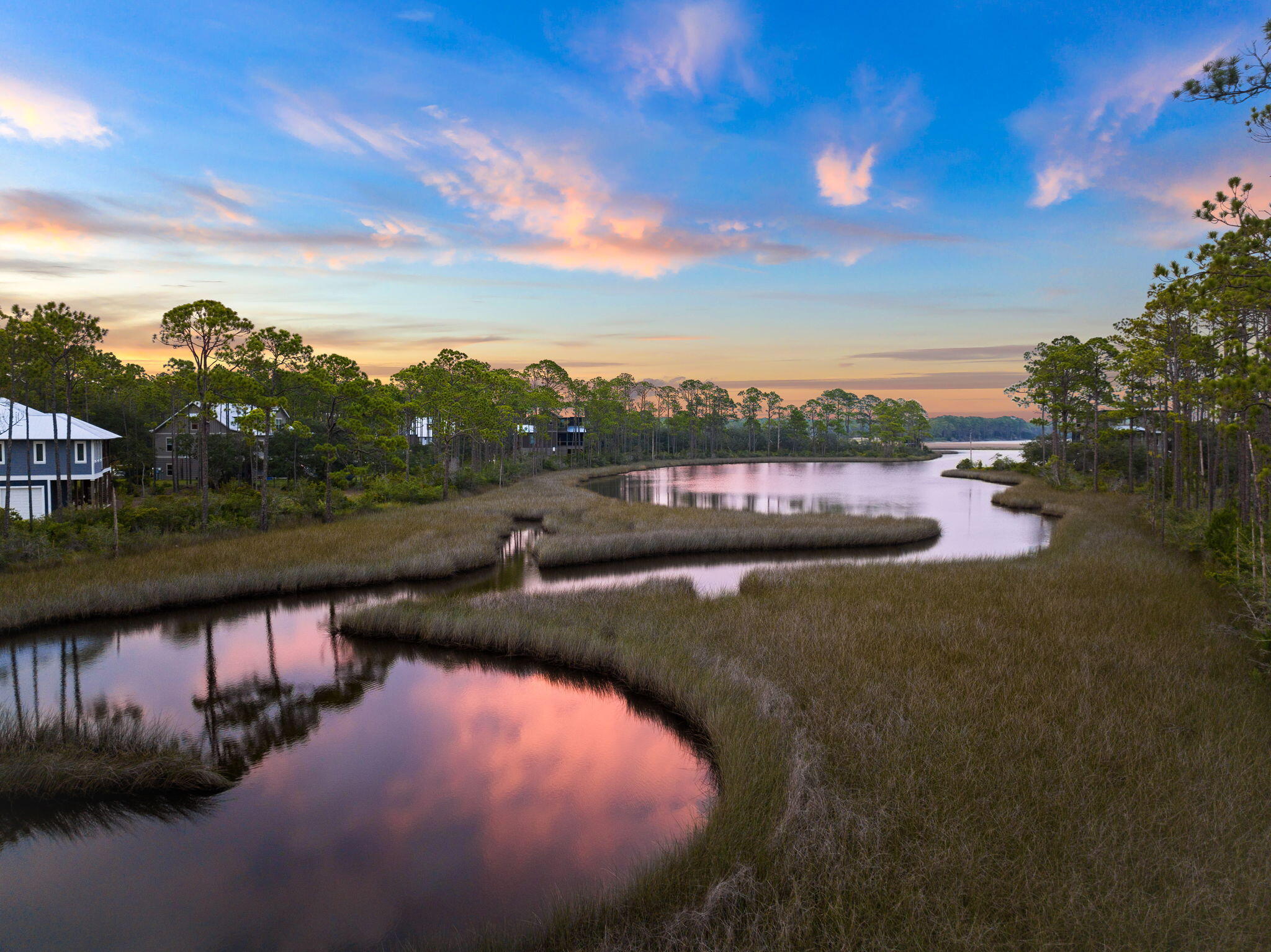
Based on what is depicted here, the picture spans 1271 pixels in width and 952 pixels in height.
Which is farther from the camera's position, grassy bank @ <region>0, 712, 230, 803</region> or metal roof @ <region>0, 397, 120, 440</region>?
metal roof @ <region>0, 397, 120, 440</region>

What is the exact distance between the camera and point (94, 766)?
314 inches

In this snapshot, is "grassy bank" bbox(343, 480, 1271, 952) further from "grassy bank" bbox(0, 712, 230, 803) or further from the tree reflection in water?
"grassy bank" bbox(0, 712, 230, 803)

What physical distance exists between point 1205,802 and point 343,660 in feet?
44.6

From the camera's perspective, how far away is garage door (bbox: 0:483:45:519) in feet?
98.3

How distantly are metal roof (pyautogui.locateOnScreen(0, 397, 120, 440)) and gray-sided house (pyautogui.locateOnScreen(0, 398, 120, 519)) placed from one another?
0.02m

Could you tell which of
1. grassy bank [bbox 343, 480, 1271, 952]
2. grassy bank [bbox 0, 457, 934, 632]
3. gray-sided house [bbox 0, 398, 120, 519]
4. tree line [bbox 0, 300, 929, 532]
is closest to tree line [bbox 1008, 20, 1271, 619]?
grassy bank [bbox 343, 480, 1271, 952]

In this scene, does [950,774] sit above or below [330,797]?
above

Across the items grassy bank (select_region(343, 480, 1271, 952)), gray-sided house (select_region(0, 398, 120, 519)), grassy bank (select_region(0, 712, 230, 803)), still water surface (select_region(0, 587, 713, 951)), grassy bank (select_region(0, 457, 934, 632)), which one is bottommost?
still water surface (select_region(0, 587, 713, 951))

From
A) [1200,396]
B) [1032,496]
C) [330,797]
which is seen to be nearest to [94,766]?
[330,797]

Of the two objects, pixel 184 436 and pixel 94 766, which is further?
pixel 184 436

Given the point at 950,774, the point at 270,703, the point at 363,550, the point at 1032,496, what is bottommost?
the point at 270,703

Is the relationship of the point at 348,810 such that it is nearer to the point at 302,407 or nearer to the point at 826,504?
the point at 826,504

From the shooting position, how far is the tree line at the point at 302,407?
930 inches

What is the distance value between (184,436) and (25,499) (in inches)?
591
